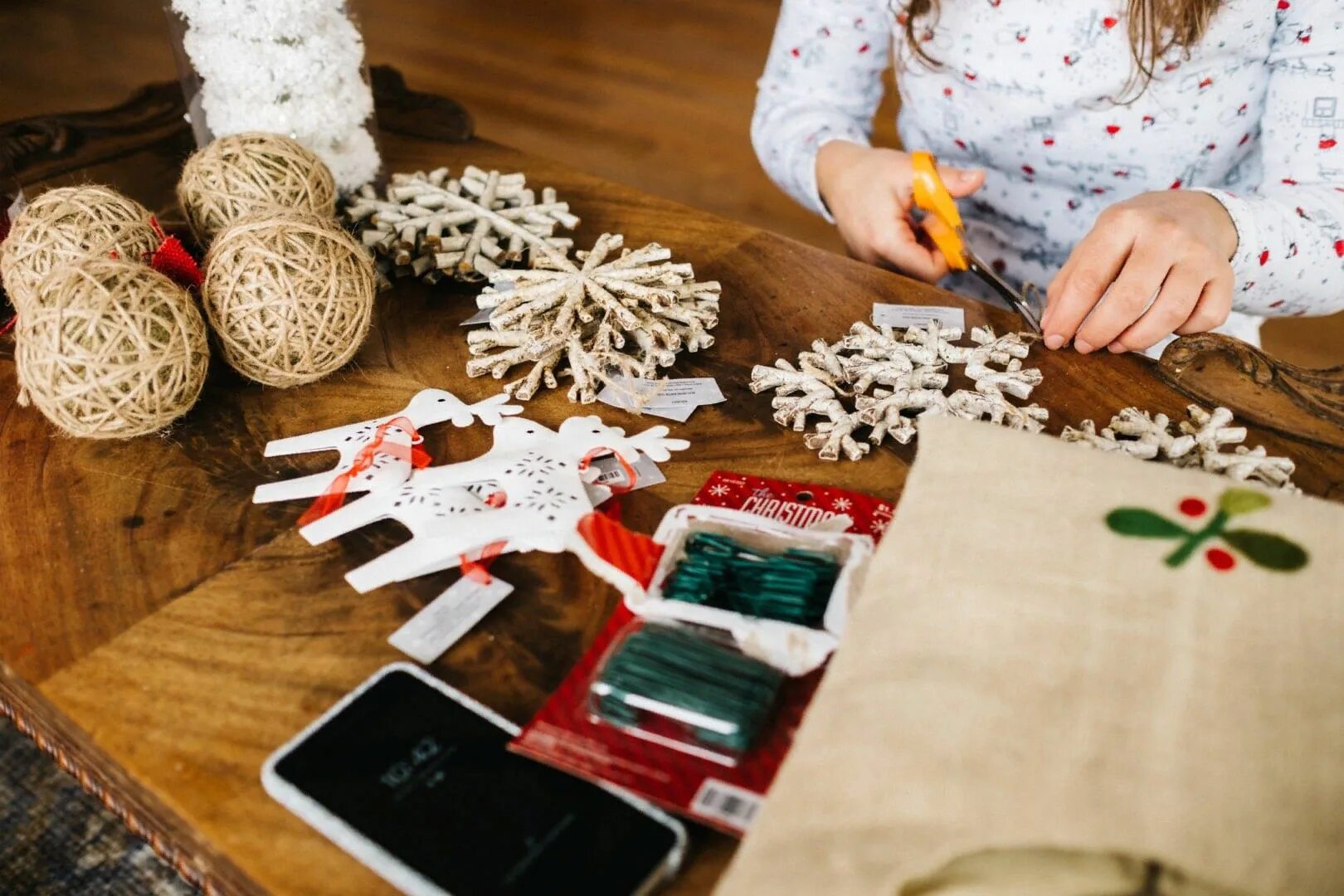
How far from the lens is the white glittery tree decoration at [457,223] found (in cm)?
86

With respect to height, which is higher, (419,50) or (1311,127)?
(1311,127)

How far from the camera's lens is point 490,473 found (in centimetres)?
63

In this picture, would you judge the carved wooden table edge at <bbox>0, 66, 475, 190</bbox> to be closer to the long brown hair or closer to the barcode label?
the long brown hair

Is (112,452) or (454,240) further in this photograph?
(454,240)

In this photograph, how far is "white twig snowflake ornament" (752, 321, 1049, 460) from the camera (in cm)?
68

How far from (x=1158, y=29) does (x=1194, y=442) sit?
0.42 meters

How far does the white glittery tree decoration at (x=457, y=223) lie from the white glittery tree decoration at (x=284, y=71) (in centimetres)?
7

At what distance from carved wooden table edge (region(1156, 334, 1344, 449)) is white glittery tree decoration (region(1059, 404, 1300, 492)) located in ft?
0.12

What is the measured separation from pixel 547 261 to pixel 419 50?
8.55 ft

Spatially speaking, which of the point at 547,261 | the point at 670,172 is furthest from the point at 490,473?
the point at 670,172

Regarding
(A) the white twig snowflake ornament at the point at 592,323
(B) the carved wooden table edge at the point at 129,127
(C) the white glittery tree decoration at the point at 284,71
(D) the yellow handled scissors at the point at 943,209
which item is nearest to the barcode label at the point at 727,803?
(A) the white twig snowflake ornament at the point at 592,323

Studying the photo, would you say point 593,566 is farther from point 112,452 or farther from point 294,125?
point 294,125

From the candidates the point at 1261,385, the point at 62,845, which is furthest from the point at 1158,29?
the point at 62,845

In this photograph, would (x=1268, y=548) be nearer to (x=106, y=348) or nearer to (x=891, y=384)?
(x=891, y=384)
